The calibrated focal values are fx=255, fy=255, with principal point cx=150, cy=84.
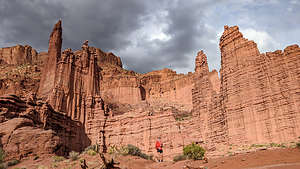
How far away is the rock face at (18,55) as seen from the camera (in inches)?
3428

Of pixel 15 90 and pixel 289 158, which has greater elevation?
pixel 15 90

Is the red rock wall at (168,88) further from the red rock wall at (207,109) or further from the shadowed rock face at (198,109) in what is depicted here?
the red rock wall at (207,109)

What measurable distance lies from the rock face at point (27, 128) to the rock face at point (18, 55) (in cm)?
Result: 6953

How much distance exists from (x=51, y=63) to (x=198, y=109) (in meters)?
27.4

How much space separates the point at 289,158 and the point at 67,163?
46.0ft

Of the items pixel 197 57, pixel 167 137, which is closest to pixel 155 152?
pixel 167 137

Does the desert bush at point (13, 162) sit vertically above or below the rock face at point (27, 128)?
below

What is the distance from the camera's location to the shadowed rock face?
69.9 ft

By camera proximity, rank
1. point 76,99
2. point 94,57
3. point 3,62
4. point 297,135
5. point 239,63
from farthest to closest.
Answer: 1. point 3,62
2. point 94,57
3. point 76,99
4. point 239,63
5. point 297,135

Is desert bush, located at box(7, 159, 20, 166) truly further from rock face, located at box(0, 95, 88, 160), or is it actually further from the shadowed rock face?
the shadowed rock face

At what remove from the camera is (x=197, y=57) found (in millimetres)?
32938

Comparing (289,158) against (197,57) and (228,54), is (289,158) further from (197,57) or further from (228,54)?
(197,57)

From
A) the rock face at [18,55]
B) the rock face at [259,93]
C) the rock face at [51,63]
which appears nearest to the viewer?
the rock face at [259,93]

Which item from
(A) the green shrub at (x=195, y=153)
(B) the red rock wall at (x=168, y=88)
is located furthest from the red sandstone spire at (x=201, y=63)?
(B) the red rock wall at (x=168, y=88)
